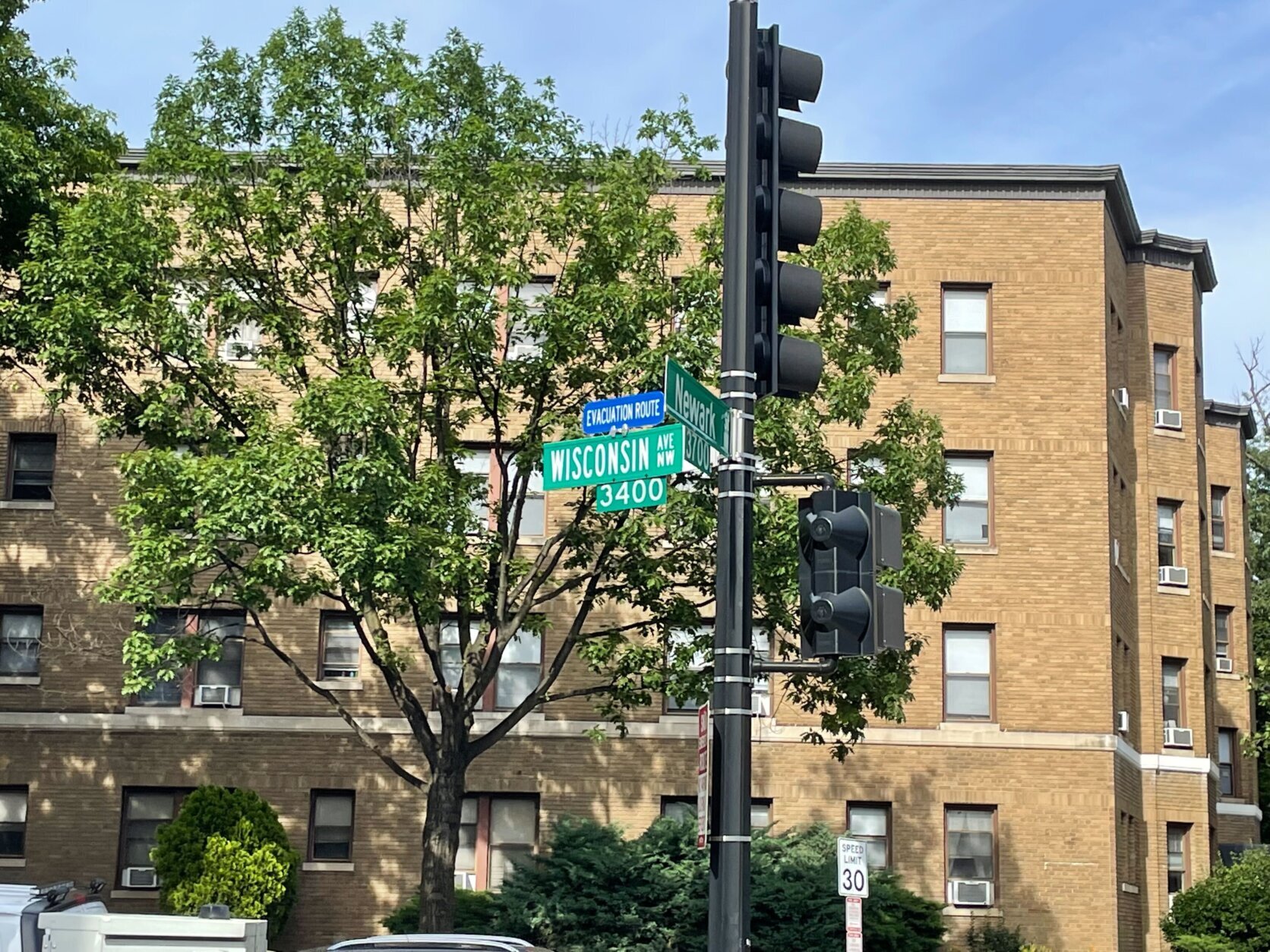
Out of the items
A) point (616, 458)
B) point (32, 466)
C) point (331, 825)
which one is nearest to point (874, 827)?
point (331, 825)

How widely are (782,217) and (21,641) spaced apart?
25.3 meters

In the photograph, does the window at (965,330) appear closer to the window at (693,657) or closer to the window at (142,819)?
the window at (693,657)

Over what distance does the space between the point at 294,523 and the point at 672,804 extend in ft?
46.0

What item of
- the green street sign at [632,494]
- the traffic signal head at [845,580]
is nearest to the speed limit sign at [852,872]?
the green street sign at [632,494]

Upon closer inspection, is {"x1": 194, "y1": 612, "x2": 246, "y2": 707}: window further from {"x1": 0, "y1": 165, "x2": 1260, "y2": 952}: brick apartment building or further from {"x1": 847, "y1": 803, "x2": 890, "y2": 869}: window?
{"x1": 847, "y1": 803, "x2": 890, "y2": 869}: window

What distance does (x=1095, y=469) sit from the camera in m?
32.4

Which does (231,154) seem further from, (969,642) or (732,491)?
(969,642)

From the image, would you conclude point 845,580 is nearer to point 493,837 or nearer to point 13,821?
point 493,837

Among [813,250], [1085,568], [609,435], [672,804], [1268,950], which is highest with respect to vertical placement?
[813,250]

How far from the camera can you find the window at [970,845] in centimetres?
3119

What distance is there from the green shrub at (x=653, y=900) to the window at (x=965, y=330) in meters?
10.1

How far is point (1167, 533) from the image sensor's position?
3750cm

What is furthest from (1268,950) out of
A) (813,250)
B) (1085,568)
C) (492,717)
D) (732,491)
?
(732,491)

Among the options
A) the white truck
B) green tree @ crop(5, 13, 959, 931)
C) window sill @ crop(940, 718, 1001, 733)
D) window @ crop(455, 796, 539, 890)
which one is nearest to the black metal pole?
the white truck
